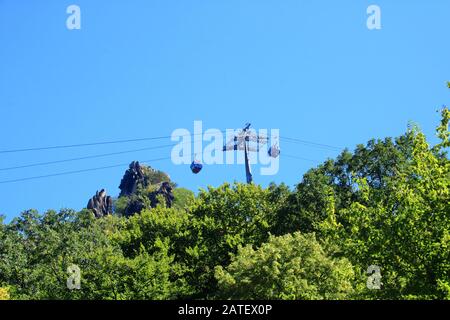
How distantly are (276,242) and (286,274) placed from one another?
3.39 meters

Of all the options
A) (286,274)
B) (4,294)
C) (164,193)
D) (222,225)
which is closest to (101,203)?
(164,193)

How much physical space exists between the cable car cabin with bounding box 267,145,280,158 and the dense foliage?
45.0 metres

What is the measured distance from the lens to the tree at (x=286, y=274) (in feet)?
133

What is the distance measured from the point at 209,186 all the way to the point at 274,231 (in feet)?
26.5

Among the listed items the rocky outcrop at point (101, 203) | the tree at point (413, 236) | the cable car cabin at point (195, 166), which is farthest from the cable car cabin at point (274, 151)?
the rocky outcrop at point (101, 203)

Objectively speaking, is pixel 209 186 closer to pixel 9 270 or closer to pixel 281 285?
pixel 9 270

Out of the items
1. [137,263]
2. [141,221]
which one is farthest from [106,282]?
[141,221]

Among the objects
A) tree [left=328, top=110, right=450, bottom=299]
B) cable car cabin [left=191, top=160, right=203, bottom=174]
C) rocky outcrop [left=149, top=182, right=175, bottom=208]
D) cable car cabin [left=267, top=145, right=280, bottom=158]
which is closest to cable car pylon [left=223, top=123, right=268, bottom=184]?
cable car cabin [left=267, top=145, right=280, bottom=158]

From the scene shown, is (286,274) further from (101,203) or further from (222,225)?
(101,203)

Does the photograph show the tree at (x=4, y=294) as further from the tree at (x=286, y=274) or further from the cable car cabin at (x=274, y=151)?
the cable car cabin at (x=274, y=151)

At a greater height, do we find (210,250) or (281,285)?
(210,250)

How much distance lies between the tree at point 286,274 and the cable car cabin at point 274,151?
6639cm

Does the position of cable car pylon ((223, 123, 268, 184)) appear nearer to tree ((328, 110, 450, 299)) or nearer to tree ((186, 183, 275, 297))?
tree ((186, 183, 275, 297))
